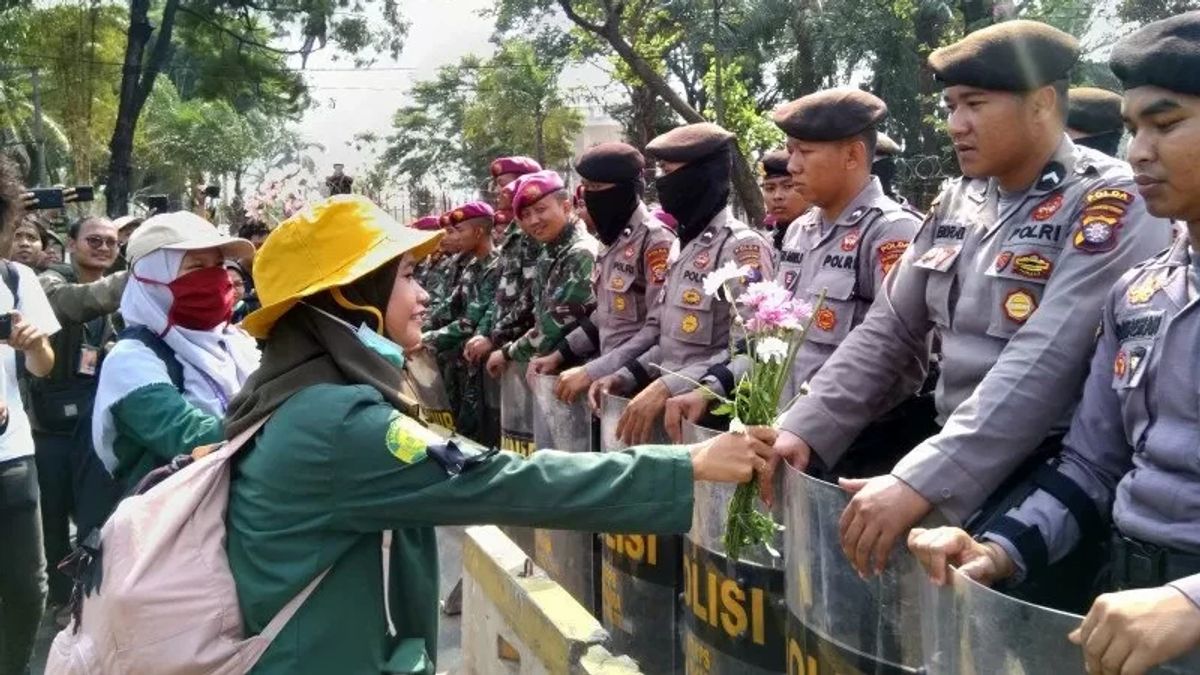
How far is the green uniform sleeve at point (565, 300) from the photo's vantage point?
6.18 meters

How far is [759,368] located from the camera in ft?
9.30

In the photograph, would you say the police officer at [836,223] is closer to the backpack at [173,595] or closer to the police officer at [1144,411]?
the police officer at [1144,411]

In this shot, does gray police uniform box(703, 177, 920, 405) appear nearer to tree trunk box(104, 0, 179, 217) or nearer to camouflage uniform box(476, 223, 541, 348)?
camouflage uniform box(476, 223, 541, 348)

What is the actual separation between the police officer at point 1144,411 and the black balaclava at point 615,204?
11.1 ft

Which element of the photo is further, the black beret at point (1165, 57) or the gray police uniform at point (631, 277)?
the gray police uniform at point (631, 277)

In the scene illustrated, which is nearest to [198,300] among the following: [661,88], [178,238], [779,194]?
[178,238]

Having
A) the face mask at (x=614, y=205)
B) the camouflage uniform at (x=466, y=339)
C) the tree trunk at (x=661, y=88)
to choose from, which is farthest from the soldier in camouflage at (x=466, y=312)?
the tree trunk at (x=661, y=88)

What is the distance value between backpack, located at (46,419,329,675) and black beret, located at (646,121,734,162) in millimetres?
2606

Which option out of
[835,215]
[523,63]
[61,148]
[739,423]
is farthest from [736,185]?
[61,148]

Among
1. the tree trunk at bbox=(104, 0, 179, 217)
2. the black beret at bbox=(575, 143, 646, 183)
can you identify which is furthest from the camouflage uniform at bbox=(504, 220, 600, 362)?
the tree trunk at bbox=(104, 0, 179, 217)

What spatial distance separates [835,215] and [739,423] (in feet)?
4.25

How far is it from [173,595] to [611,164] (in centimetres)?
358

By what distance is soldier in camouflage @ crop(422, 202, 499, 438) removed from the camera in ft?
26.5

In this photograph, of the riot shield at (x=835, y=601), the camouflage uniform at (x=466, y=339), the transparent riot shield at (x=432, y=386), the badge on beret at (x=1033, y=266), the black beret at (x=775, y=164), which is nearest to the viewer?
the riot shield at (x=835, y=601)
